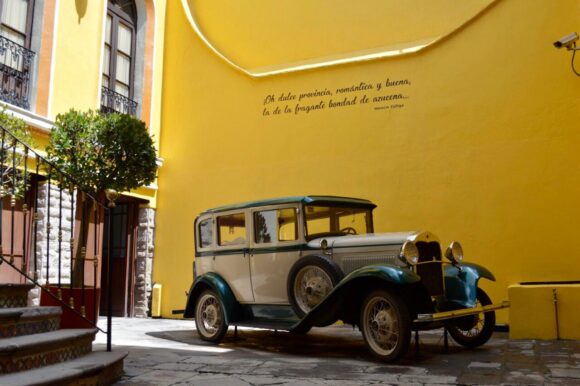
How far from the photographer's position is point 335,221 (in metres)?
5.80

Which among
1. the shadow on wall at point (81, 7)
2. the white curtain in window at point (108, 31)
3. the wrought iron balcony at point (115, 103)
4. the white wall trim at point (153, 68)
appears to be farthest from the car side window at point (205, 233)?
the white curtain in window at point (108, 31)

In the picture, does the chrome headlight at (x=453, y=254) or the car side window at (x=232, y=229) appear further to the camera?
the car side window at (x=232, y=229)

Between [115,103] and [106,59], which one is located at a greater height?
[106,59]

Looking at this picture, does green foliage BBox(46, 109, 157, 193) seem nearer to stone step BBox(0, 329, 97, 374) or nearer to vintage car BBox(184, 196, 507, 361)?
vintage car BBox(184, 196, 507, 361)

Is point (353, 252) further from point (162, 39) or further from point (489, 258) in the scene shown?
point (162, 39)

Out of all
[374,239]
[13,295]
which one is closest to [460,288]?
[374,239]

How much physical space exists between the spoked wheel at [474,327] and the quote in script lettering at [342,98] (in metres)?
3.29

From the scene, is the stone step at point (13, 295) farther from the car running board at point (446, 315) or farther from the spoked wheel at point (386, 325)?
the car running board at point (446, 315)

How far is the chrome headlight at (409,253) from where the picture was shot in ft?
15.6

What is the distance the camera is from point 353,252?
5133mm

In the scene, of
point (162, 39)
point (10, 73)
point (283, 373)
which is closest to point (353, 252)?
point (283, 373)

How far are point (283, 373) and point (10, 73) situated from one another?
5628mm

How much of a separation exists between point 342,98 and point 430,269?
3824 mm

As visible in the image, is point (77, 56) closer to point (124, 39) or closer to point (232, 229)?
point (124, 39)
